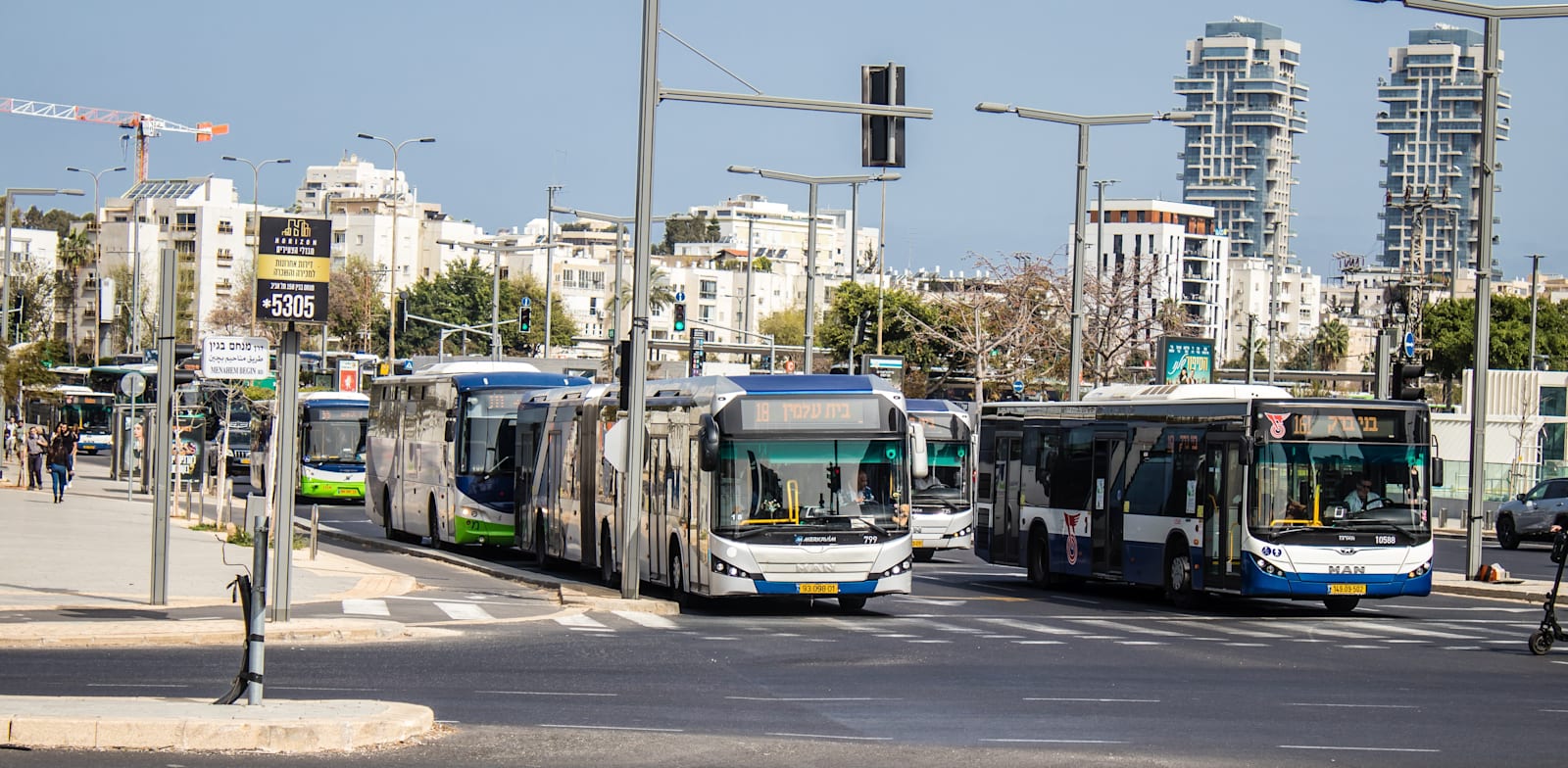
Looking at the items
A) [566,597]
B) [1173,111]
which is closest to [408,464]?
[566,597]

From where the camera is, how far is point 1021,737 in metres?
13.1

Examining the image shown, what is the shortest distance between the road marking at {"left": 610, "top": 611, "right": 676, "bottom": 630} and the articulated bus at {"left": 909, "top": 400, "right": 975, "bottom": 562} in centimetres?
1467

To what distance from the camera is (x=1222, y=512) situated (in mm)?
24688

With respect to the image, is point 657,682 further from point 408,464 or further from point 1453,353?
point 1453,353

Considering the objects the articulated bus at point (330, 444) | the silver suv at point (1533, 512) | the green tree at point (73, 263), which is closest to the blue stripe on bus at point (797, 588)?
the silver suv at point (1533, 512)

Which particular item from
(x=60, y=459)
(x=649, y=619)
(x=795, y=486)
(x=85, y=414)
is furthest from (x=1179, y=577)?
(x=85, y=414)

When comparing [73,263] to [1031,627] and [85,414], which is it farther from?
[1031,627]

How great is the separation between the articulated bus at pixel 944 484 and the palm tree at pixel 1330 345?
422 ft

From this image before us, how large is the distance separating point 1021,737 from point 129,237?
150108 mm

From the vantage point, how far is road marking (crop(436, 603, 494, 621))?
22094mm

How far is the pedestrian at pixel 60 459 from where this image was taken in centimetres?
4462

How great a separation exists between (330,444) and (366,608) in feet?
101

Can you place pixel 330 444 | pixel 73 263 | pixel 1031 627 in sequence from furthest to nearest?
pixel 73 263 < pixel 330 444 < pixel 1031 627

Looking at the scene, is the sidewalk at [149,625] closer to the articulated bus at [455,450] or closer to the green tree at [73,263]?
the articulated bus at [455,450]
